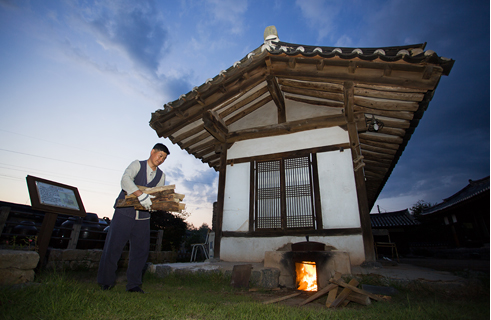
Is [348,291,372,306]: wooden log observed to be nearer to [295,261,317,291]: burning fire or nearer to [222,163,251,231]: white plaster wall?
[295,261,317,291]: burning fire

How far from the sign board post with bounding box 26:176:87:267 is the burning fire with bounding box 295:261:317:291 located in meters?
4.19

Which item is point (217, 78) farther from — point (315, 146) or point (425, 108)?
point (425, 108)

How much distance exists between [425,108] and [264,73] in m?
3.54

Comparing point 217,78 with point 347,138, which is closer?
point 217,78

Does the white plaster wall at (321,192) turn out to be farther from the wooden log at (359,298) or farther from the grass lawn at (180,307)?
the grass lawn at (180,307)

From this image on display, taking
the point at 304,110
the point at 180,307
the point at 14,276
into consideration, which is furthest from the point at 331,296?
the point at 304,110

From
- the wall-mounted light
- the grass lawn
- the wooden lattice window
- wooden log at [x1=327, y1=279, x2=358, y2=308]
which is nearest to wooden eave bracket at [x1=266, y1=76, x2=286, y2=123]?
the wooden lattice window

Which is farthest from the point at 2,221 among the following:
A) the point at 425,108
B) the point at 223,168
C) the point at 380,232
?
the point at 380,232

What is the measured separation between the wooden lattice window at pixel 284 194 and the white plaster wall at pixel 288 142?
36cm

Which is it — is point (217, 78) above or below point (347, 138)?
above

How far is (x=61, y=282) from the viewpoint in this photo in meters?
2.44

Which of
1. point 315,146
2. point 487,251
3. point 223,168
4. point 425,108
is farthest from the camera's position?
point 223,168

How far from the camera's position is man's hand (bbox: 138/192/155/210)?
2.94 meters

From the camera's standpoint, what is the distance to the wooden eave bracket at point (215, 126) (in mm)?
5680
